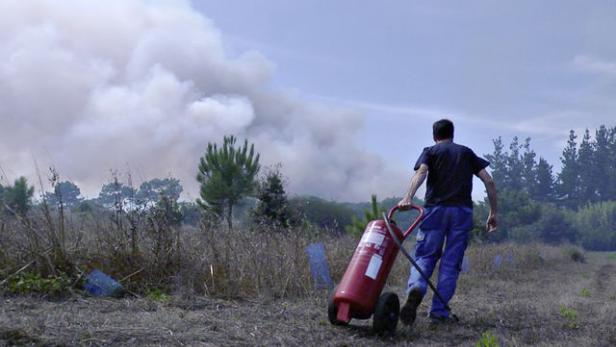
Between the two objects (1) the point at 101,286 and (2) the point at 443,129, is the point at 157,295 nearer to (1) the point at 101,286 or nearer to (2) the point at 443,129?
(1) the point at 101,286

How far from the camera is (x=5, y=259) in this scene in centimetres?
764

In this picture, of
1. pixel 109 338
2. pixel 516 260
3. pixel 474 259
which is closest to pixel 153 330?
pixel 109 338

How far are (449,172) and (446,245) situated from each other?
0.65m

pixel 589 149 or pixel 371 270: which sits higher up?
pixel 589 149

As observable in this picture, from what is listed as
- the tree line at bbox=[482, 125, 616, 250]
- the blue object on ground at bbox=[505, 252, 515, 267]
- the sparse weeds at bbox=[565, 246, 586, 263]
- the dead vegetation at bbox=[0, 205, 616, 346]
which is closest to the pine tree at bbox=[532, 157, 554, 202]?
the tree line at bbox=[482, 125, 616, 250]

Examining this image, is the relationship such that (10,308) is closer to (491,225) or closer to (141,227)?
(141,227)

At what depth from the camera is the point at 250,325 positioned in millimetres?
5719

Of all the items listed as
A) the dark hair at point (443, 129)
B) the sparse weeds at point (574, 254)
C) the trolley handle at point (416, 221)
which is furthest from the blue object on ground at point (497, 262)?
the sparse weeds at point (574, 254)

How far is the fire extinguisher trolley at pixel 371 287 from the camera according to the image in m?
5.43

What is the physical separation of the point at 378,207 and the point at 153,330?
1849 centimetres

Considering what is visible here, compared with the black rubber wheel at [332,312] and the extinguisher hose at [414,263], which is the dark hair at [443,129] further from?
the black rubber wheel at [332,312]

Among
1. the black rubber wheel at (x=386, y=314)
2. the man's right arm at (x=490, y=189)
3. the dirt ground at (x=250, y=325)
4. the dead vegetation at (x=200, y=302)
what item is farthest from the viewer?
the man's right arm at (x=490, y=189)

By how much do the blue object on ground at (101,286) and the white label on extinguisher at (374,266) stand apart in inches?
126

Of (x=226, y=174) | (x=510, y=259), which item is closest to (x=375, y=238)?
(x=510, y=259)
